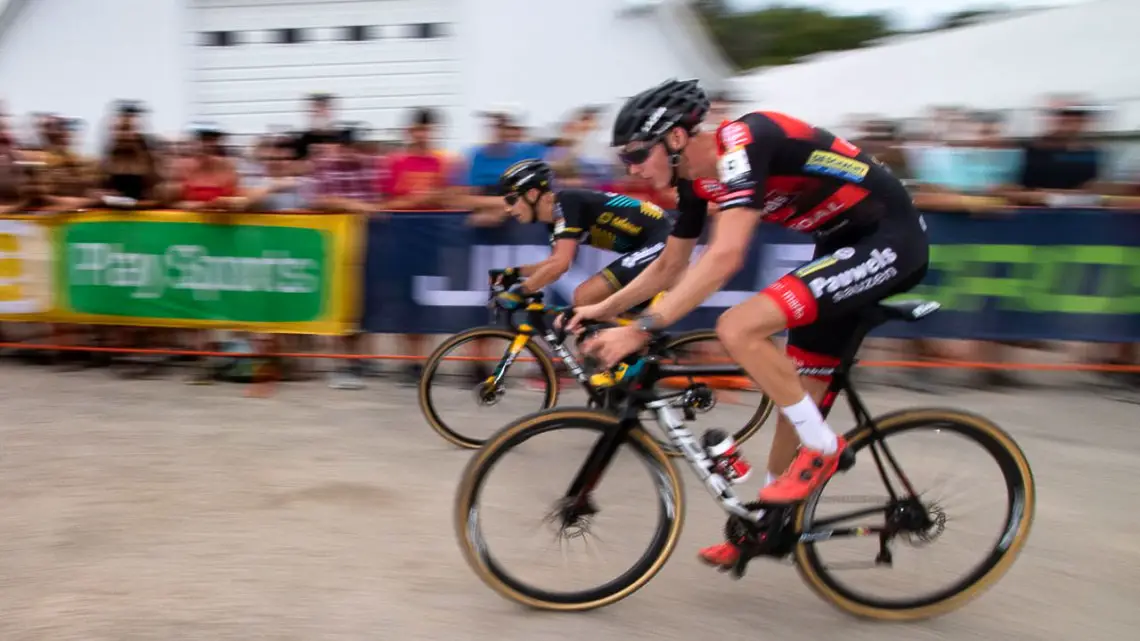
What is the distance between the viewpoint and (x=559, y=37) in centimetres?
1250

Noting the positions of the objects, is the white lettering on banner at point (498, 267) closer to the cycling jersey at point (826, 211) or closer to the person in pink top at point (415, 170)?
the person in pink top at point (415, 170)

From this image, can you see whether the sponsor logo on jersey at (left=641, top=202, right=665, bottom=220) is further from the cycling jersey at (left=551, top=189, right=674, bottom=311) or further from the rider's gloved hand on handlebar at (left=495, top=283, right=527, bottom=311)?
the rider's gloved hand on handlebar at (left=495, top=283, right=527, bottom=311)

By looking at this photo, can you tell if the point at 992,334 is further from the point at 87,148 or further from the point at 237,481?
the point at 87,148

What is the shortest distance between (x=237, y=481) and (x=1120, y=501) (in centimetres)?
439

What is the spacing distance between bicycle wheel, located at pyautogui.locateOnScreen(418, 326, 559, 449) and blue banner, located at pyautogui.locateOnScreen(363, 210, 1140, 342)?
47.7 inches

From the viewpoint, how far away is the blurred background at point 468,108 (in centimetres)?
642

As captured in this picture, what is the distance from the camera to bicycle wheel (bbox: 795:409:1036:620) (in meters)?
2.95

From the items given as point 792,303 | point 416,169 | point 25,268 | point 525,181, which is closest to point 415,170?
point 416,169

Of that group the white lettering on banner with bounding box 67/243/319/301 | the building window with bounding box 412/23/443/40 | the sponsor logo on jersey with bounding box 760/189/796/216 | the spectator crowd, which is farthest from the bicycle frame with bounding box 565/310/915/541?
the building window with bounding box 412/23/443/40

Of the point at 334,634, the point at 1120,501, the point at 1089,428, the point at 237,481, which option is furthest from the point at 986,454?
the point at 237,481

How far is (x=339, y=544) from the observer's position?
3666mm

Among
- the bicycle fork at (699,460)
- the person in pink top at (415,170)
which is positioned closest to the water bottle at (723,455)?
the bicycle fork at (699,460)

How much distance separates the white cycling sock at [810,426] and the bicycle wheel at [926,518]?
0.46 feet

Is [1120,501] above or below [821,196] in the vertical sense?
below
